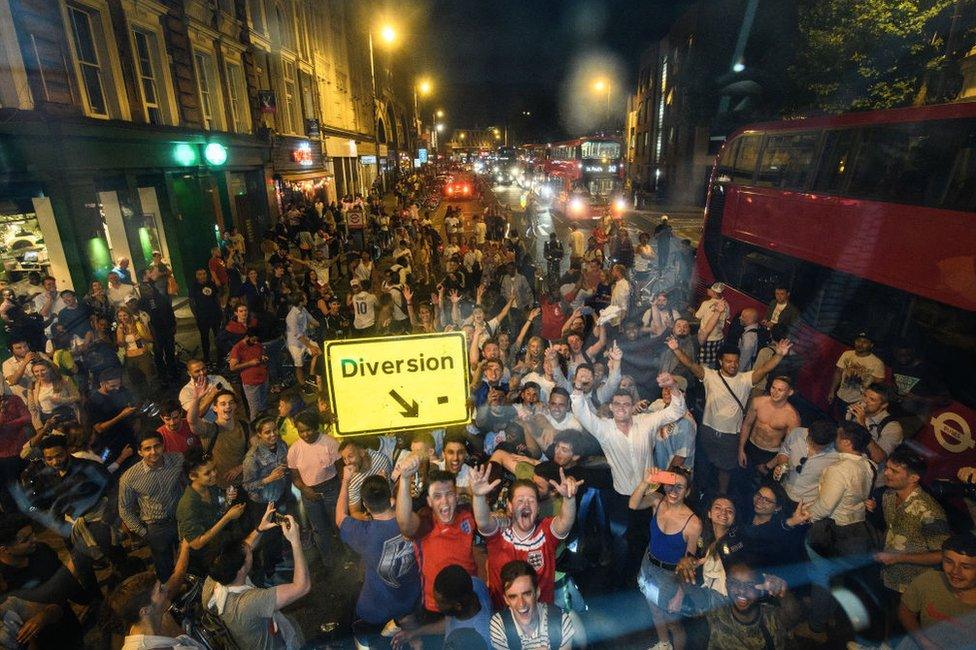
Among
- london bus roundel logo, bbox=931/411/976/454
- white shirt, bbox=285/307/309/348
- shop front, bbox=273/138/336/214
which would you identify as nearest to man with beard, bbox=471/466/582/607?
london bus roundel logo, bbox=931/411/976/454

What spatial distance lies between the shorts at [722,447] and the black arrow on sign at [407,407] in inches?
147

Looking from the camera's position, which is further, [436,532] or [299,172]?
[299,172]

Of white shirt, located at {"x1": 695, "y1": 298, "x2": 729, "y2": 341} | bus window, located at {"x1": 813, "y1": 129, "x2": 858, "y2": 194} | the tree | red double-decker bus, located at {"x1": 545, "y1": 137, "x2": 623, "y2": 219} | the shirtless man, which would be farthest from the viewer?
red double-decker bus, located at {"x1": 545, "y1": 137, "x2": 623, "y2": 219}

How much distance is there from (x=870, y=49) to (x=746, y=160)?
11037mm

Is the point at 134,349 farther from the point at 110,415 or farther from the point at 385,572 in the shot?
the point at 385,572

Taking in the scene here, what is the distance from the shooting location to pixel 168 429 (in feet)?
15.9

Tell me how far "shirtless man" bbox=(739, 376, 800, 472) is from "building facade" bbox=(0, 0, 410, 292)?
12240mm

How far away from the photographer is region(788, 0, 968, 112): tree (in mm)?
14805

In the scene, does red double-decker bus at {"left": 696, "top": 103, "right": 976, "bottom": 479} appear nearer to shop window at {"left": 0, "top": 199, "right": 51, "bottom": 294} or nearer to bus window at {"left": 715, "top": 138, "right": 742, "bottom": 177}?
bus window at {"left": 715, "top": 138, "right": 742, "bottom": 177}

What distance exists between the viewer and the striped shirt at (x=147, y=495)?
4.30 m

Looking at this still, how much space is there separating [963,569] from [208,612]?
15.3ft

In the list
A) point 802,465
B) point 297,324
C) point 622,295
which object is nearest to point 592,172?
point 622,295

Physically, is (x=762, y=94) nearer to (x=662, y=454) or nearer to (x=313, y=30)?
(x=313, y=30)

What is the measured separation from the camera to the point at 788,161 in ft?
27.5
